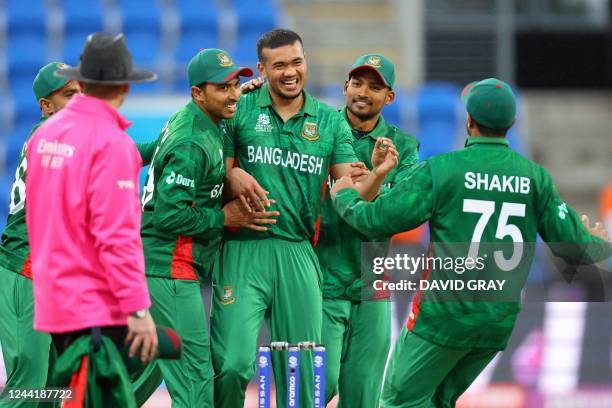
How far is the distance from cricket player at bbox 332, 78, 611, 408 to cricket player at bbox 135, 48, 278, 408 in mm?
704

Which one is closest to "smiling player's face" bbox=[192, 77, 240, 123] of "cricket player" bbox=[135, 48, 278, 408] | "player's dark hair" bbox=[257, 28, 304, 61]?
"cricket player" bbox=[135, 48, 278, 408]

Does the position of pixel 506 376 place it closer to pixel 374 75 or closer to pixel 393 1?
pixel 374 75

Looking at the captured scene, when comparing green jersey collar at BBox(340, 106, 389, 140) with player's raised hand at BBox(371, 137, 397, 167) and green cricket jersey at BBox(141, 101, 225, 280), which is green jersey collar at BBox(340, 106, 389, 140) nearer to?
player's raised hand at BBox(371, 137, 397, 167)

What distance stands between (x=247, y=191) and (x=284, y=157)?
12.9 inches

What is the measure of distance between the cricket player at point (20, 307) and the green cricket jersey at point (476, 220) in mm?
1759

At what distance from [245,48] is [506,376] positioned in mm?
7184

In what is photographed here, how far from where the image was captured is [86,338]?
16.2 feet

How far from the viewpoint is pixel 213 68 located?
241 inches

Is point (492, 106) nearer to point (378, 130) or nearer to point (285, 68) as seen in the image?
point (285, 68)

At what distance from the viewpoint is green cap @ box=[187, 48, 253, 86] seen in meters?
6.12

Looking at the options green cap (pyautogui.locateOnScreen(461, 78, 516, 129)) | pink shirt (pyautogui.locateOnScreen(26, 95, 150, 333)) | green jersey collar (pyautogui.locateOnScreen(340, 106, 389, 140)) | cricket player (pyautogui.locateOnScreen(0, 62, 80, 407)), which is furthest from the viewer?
green jersey collar (pyautogui.locateOnScreen(340, 106, 389, 140))

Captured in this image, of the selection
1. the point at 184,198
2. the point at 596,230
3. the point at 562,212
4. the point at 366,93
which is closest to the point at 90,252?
the point at 184,198

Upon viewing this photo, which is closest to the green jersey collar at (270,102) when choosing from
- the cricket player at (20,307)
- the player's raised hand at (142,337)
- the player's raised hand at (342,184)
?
the player's raised hand at (342,184)

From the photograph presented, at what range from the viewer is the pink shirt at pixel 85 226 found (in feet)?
15.8
